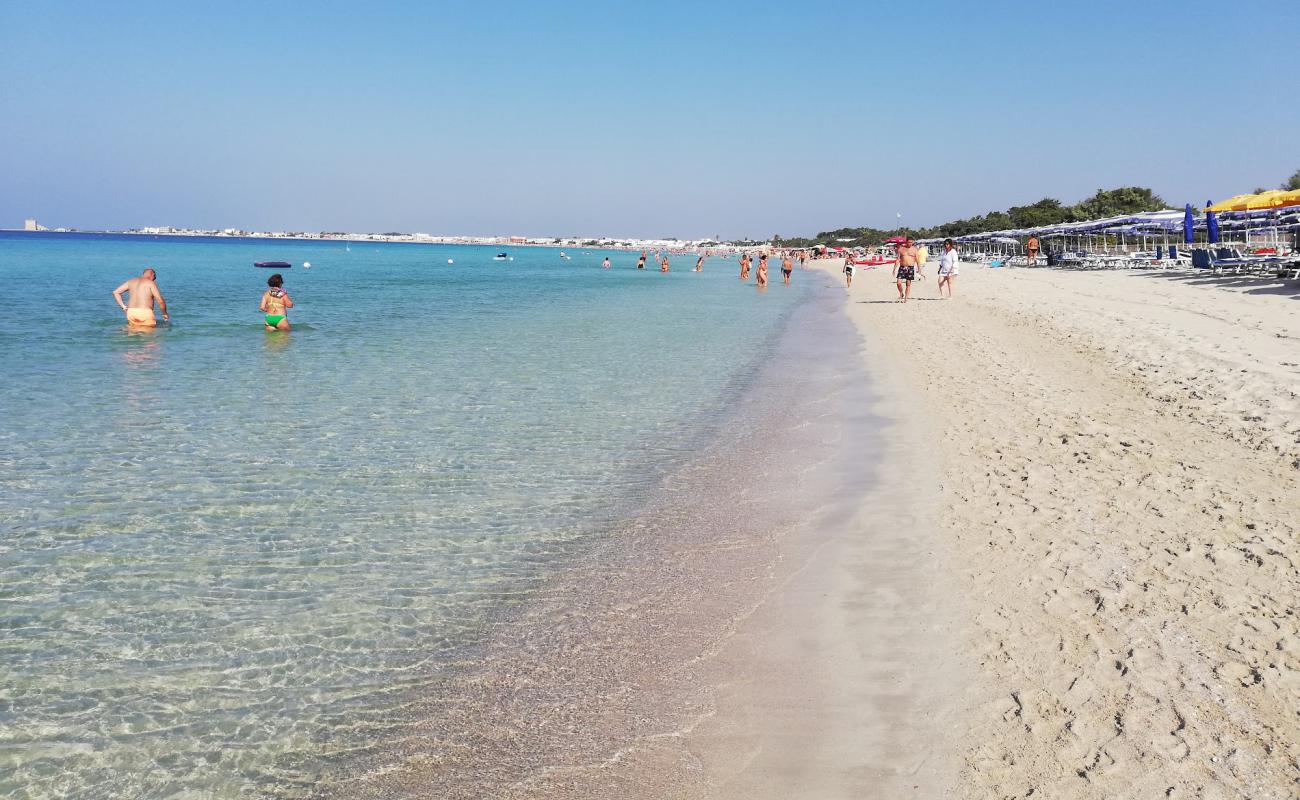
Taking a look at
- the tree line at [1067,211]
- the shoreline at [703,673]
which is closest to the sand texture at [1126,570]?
the shoreline at [703,673]

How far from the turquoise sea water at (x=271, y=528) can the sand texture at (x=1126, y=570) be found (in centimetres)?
236

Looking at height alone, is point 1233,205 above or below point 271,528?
above

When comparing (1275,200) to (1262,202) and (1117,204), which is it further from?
(1117,204)

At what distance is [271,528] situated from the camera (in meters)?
5.43

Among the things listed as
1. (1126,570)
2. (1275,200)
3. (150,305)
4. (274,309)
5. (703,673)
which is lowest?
(703,673)

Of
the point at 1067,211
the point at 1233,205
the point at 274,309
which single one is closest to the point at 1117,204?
the point at 1067,211

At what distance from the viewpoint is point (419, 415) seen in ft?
29.9

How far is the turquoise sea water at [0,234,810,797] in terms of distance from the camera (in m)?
3.26

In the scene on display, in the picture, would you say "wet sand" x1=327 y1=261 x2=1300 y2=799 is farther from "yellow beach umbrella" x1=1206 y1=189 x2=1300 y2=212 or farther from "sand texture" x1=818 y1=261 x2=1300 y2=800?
"yellow beach umbrella" x1=1206 y1=189 x2=1300 y2=212

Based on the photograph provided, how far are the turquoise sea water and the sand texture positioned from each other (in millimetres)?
2365

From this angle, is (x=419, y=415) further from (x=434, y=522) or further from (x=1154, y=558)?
(x=1154, y=558)

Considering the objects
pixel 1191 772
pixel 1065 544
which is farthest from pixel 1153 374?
pixel 1191 772

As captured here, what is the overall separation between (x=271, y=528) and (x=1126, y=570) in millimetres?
5129

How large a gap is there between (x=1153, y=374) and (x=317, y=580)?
→ 9930 millimetres
